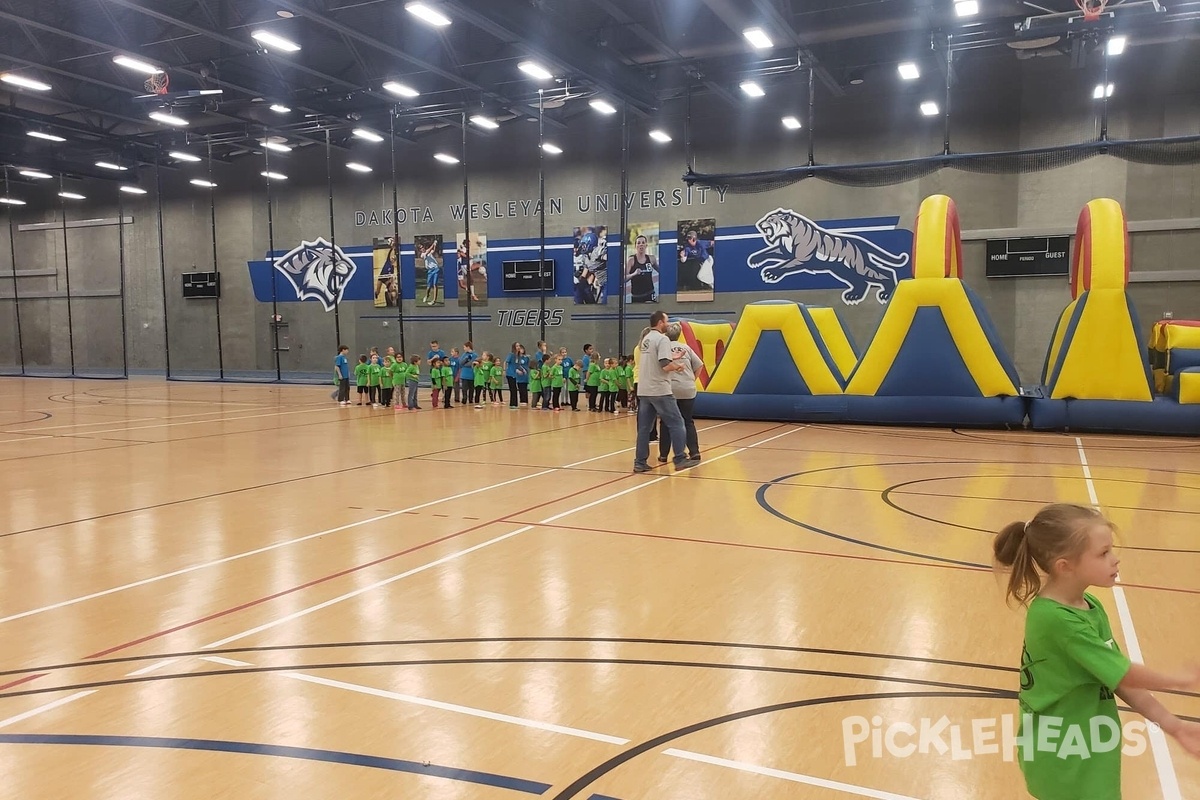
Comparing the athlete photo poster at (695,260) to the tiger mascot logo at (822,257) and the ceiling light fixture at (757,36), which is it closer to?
the tiger mascot logo at (822,257)

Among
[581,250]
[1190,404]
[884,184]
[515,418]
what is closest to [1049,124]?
[884,184]

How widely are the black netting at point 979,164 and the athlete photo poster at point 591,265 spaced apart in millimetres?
4813

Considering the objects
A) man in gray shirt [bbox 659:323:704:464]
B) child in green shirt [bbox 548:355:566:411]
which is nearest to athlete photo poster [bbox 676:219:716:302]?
child in green shirt [bbox 548:355:566:411]

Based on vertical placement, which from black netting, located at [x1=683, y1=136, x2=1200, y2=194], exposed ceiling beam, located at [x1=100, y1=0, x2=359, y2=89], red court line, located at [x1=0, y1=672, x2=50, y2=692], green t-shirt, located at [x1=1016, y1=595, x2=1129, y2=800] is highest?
exposed ceiling beam, located at [x1=100, y1=0, x2=359, y2=89]

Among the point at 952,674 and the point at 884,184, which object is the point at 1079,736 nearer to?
the point at 952,674

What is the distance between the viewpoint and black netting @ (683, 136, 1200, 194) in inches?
581

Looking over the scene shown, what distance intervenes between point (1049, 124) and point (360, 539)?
18723 millimetres

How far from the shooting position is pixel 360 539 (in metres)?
5.59

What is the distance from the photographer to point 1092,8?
13.6m

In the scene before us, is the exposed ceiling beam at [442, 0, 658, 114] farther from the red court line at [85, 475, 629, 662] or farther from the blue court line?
the blue court line

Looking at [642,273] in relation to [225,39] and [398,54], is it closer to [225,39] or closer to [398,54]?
[398,54]

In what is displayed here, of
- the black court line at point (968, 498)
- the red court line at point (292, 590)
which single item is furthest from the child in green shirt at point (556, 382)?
the red court line at point (292, 590)

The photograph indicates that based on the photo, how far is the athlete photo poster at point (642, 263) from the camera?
22219 millimetres

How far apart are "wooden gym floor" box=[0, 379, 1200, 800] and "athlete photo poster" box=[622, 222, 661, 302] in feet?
46.6
